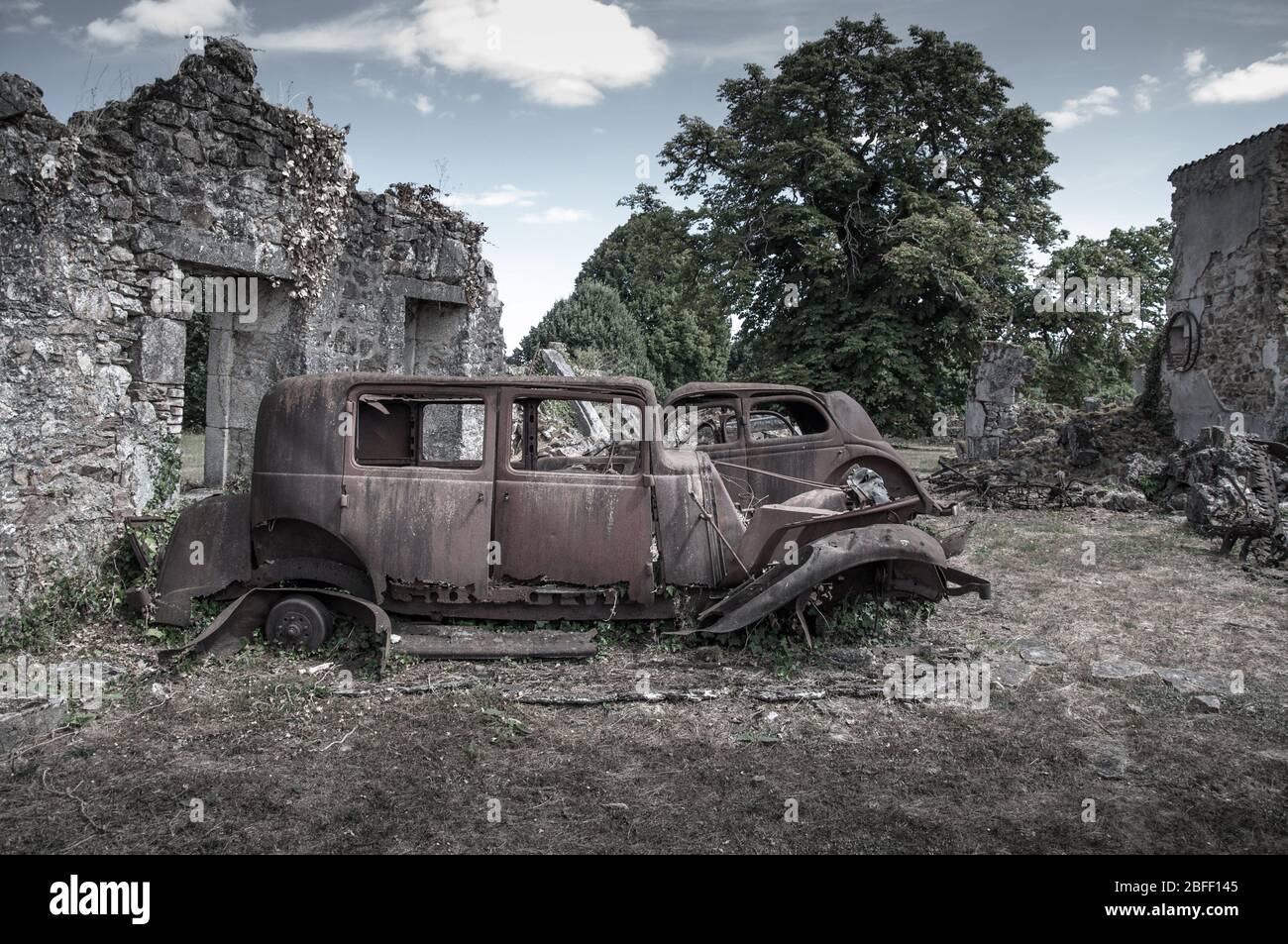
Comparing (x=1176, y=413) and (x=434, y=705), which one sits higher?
(x=1176, y=413)

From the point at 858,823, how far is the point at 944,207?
59.6ft

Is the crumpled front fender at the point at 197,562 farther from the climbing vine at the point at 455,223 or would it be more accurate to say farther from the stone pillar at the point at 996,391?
the stone pillar at the point at 996,391

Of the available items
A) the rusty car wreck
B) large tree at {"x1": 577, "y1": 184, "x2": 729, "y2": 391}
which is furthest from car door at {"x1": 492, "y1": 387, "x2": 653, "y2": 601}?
large tree at {"x1": 577, "y1": 184, "x2": 729, "y2": 391}

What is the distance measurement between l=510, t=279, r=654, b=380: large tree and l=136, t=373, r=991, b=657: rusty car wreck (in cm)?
1651

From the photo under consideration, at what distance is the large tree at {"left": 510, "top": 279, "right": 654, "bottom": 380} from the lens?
2294cm

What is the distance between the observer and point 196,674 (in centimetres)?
470

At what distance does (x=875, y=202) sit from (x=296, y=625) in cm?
1823

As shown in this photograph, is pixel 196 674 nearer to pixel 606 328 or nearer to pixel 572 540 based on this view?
pixel 572 540

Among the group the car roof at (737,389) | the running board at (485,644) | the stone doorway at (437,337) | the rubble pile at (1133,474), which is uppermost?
the stone doorway at (437,337)

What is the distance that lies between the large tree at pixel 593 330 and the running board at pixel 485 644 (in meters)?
16.8

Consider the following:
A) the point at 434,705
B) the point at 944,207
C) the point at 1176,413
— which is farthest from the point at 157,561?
the point at 944,207

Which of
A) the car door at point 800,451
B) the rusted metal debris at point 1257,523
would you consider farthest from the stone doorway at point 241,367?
the rusted metal debris at point 1257,523

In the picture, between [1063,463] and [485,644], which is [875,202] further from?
[485,644]

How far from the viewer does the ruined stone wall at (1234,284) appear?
43.4 feet
